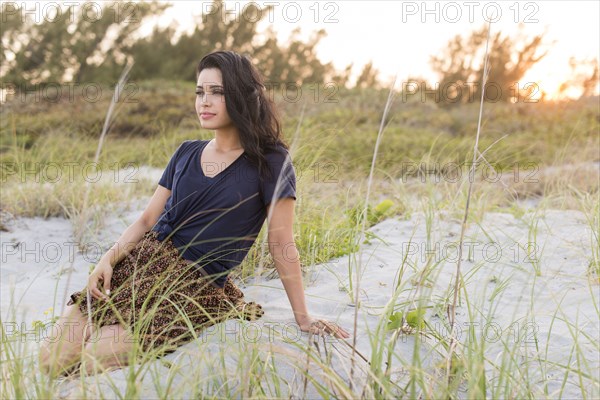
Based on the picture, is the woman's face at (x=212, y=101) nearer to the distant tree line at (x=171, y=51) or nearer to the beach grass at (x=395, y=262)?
the beach grass at (x=395, y=262)

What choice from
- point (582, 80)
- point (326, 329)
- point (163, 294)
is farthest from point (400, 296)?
point (582, 80)

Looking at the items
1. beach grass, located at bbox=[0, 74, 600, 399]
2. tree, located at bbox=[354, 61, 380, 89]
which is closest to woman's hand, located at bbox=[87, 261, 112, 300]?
beach grass, located at bbox=[0, 74, 600, 399]

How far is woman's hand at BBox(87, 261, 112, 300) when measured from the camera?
7.97 ft

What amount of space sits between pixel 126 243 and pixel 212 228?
40 centimetres

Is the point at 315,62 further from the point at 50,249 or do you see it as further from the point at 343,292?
the point at 343,292

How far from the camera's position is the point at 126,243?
2572mm

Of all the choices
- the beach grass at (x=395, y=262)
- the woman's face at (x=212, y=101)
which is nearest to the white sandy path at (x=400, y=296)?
the beach grass at (x=395, y=262)

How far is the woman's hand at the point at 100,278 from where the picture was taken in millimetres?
2430

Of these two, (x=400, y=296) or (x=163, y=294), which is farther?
(x=400, y=296)

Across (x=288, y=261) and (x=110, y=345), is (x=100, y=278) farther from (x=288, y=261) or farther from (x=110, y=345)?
(x=288, y=261)

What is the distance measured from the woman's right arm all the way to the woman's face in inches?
16.5

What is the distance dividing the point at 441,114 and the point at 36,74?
9376 millimetres

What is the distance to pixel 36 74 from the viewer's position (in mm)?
14508

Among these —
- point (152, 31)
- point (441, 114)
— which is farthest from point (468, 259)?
point (152, 31)
